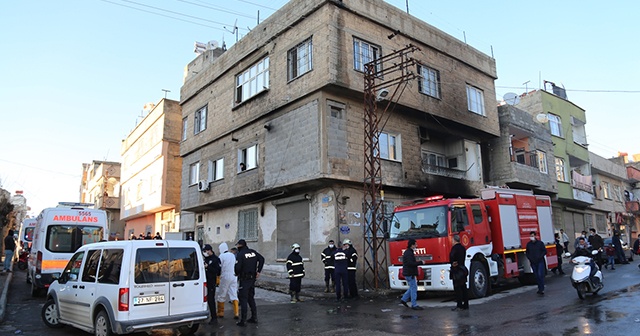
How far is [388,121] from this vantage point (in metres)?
19.2

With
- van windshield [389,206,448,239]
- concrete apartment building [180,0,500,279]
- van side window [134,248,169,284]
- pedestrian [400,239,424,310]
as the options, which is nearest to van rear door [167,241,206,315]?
van side window [134,248,169,284]

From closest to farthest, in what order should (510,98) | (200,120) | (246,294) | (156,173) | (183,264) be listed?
(183,264) → (246,294) → (200,120) → (510,98) → (156,173)

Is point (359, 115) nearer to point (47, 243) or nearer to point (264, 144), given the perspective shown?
point (264, 144)

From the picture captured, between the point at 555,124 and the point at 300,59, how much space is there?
2188cm

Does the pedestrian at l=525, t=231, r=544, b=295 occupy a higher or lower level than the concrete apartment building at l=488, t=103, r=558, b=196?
lower

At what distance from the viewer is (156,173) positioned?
31.1 m

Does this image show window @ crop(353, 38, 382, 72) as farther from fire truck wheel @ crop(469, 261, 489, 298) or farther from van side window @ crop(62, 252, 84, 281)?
van side window @ crop(62, 252, 84, 281)

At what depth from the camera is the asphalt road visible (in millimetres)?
8078

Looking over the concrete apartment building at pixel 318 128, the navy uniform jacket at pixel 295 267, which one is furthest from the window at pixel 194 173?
the navy uniform jacket at pixel 295 267

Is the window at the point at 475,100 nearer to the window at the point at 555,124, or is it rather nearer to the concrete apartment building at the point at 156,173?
the window at the point at 555,124

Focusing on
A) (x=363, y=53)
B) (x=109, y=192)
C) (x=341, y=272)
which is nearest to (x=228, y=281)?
(x=341, y=272)

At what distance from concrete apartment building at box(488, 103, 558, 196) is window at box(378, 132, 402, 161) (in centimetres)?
850

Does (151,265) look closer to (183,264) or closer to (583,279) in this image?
(183,264)

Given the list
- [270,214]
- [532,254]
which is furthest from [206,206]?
[532,254]
